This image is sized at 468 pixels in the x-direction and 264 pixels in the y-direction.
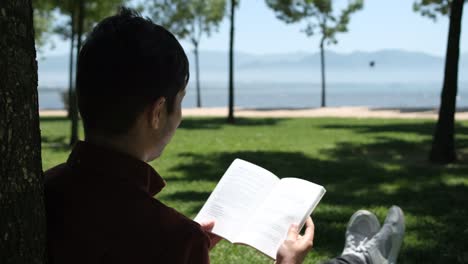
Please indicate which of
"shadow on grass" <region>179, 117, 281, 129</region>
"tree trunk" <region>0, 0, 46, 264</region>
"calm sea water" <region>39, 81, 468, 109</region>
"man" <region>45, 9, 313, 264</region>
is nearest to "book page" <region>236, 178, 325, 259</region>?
"man" <region>45, 9, 313, 264</region>

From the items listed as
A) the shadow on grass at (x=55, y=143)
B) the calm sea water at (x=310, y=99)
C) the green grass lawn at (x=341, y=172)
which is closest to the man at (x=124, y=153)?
the green grass lawn at (x=341, y=172)

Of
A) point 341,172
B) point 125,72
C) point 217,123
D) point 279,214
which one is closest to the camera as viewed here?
point 125,72

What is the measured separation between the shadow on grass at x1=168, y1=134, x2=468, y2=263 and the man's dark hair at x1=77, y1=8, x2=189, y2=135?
3328mm

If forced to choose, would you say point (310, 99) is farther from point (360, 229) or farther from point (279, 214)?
point (279, 214)

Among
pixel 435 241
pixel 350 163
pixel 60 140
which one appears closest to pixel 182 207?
pixel 435 241

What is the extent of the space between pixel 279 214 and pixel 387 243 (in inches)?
50.2

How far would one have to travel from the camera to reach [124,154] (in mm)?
1623

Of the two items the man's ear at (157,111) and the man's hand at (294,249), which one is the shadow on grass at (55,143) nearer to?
the man's hand at (294,249)

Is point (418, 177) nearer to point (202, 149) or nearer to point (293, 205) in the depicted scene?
point (202, 149)

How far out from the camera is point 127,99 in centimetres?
156

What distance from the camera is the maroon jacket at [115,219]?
1.53 m

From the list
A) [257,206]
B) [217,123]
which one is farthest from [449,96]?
[217,123]

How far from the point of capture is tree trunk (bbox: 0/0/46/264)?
5.37ft

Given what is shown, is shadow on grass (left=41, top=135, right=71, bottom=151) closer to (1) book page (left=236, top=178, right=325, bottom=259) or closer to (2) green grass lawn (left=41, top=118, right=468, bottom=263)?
(2) green grass lawn (left=41, top=118, right=468, bottom=263)
